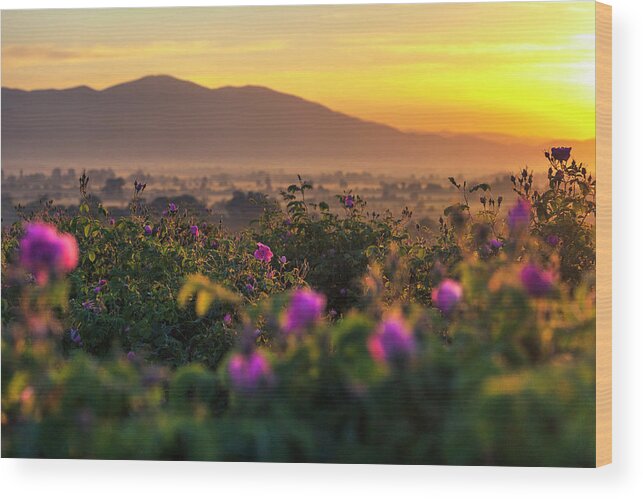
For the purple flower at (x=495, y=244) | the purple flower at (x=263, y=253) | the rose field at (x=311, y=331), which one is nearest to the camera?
the rose field at (x=311, y=331)

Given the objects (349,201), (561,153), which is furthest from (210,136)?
(561,153)

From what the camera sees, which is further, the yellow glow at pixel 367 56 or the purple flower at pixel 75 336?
the purple flower at pixel 75 336

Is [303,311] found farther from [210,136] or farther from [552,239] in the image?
[552,239]

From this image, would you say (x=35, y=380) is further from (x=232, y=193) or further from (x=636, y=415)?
(x=636, y=415)

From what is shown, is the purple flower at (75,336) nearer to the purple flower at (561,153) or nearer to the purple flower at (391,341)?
the purple flower at (391,341)

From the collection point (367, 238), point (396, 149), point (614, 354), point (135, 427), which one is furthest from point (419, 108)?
point (135, 427)

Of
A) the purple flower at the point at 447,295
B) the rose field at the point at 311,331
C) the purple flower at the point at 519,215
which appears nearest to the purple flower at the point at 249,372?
the rose field at the point at 311,331

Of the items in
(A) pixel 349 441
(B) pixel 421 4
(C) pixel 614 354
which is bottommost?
(A) pixel 349 441

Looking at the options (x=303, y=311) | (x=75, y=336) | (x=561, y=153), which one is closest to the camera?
(x=561, y=153)
